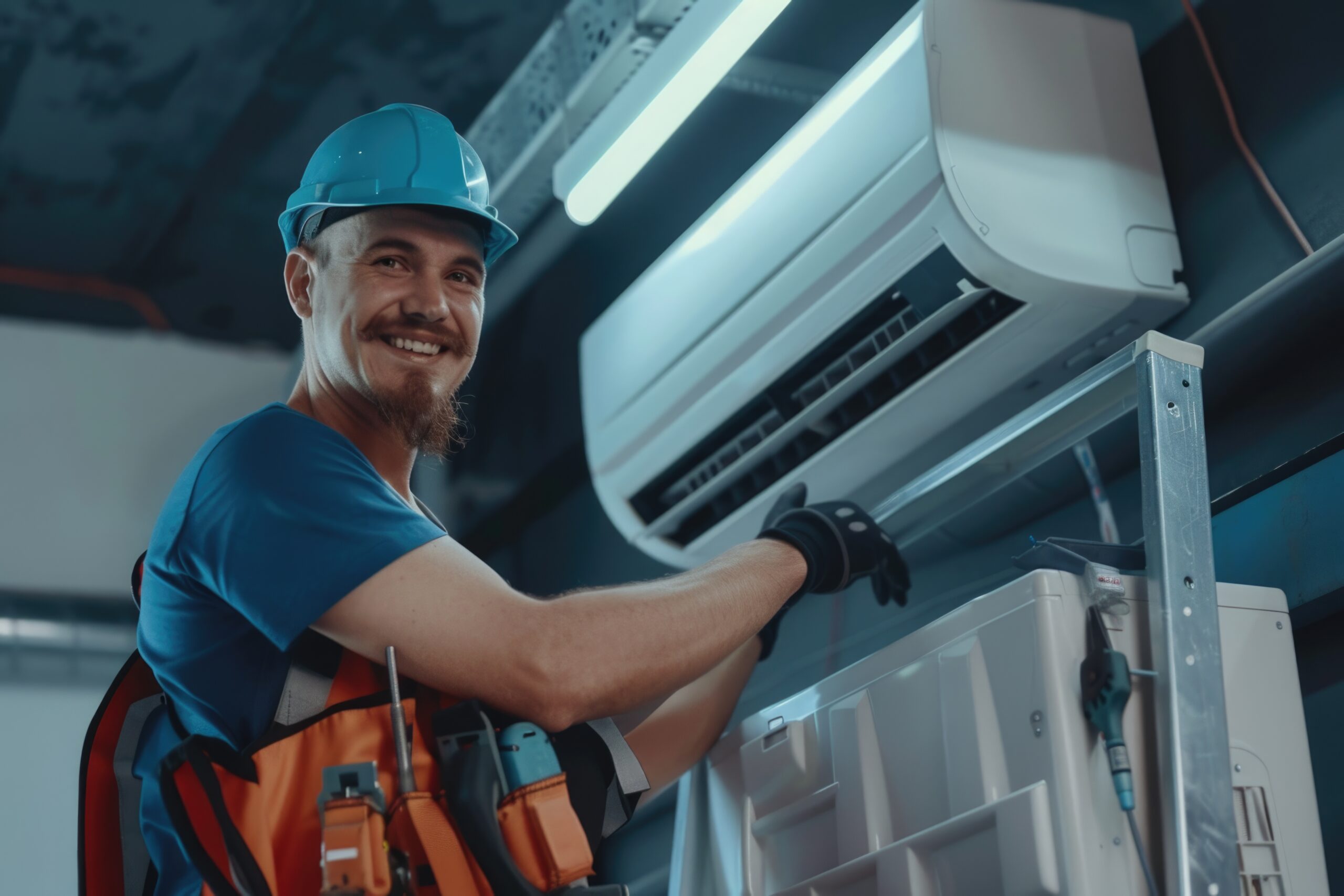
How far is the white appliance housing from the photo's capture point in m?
0.97

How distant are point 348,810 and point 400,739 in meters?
0.07

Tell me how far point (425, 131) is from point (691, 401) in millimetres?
647

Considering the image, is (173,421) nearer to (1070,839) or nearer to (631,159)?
(631,159)

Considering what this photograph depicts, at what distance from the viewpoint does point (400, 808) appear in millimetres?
1034

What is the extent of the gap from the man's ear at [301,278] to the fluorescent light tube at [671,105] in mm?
414

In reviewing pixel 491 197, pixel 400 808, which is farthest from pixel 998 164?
pixel 491 197

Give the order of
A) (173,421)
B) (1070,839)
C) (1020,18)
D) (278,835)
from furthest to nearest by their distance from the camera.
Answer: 1. (173,421)
2. (1020,18)
3. (278,835)
4. (1070,839)

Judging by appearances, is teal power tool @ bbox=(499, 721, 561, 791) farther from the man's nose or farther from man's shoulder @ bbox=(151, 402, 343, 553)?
the man's nose

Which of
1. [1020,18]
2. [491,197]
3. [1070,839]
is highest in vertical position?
[491,197]

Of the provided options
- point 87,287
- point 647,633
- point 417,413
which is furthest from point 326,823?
point 87,287

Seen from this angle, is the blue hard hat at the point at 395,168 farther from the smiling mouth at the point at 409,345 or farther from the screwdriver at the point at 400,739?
the screwdriver at the point at 400,739

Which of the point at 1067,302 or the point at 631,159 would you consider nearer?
the point at 1067,302

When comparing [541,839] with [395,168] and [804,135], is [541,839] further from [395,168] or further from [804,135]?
[804,135]

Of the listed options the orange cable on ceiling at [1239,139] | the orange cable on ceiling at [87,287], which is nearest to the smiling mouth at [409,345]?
the orange cable on ceiling at [1239,139]
